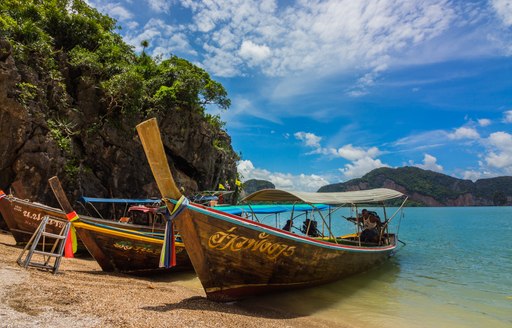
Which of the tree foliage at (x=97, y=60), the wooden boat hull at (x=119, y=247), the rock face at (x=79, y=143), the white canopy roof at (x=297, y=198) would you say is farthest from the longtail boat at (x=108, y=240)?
the tree foliage at (x=97, y=60)

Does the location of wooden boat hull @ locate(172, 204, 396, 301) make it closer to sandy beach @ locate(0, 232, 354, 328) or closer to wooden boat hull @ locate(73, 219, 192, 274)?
sandy beach @ locate(0, 232, 354, 328)

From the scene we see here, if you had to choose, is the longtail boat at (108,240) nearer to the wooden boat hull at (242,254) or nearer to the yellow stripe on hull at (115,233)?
the yellow stripe on hull at (115,233)

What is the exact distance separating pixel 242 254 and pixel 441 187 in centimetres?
13202

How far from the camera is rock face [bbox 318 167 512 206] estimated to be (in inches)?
4552

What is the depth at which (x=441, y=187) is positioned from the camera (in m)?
117

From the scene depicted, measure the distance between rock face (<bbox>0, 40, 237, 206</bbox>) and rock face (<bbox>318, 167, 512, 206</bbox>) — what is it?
104 metres

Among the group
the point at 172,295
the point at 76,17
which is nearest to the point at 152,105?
the point at 76,17

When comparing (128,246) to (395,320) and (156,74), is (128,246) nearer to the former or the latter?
(395,320)

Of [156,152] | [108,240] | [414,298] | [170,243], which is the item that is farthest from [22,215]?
[414,298]

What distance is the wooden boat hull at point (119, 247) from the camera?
8227 mm

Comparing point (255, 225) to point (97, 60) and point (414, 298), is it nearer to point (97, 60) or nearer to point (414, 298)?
point (414, 298)

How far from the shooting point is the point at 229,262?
635 cm

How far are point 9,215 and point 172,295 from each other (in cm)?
734

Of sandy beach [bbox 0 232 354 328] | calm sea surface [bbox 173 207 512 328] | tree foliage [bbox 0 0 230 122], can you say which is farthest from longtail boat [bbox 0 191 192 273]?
tree foliage [bbox 0 0 230 122]
